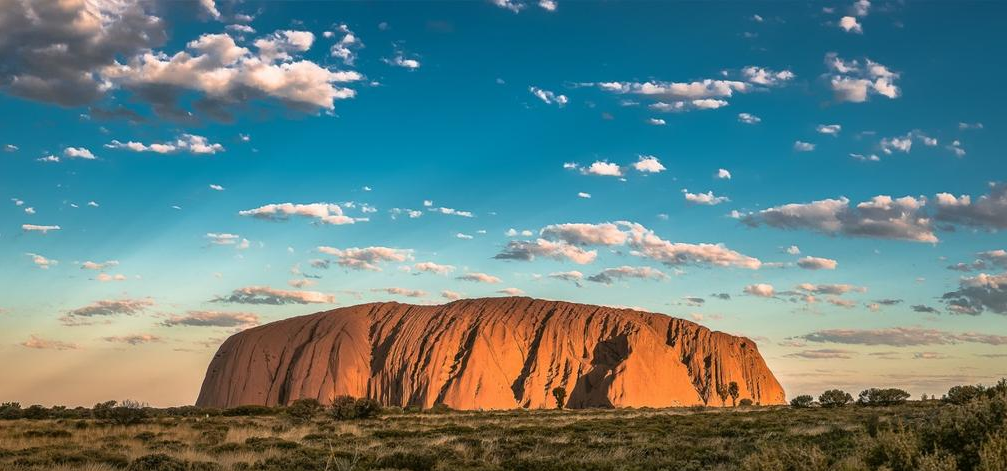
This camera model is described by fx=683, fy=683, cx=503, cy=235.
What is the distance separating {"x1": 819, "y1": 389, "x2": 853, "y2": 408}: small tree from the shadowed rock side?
114 ft

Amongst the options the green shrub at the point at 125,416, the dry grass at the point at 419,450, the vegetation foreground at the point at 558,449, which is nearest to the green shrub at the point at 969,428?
the vegetation foreground at the point at 558,449

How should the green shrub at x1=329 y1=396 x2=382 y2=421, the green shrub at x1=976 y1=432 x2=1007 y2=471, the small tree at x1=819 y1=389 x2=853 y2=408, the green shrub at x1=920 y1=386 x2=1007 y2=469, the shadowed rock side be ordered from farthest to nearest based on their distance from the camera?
the shadowed rock side, the small tree at x1=819 y1=389 x2=853 y2=408, the green shrub at x1=329 y1=396 x2=382 y2=421, the green shrub at x1=920 y1=386 x2=1007 y2=469, the green shrub at x1=976 y1=432 x2=1007 y2=471

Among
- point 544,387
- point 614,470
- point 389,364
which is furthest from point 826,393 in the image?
point 389,364

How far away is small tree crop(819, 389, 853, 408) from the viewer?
5794 centimetres

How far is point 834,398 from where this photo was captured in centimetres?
5856

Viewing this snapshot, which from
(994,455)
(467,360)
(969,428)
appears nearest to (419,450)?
(969,428)

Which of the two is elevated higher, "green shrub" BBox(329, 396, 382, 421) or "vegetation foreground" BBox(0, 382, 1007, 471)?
"vegetation foreground" BBox(0, 382, 1007, 471)

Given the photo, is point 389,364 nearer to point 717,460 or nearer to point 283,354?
point 283,354

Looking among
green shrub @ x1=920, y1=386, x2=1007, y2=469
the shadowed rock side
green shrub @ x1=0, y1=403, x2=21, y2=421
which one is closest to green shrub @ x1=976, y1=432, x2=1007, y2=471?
green shrub @ x1=920, y1=386, x2=1007, y2=469

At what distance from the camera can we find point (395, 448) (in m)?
19.5

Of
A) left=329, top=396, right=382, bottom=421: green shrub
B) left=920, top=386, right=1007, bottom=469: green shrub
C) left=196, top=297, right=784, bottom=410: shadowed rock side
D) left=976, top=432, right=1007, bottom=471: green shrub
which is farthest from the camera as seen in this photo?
left=196, top=297, right=784, bottom=410: shadowed rock side

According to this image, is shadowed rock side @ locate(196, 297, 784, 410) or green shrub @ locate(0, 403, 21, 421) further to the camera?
shadowed rock side @ locate(196, 297, 784, 410)

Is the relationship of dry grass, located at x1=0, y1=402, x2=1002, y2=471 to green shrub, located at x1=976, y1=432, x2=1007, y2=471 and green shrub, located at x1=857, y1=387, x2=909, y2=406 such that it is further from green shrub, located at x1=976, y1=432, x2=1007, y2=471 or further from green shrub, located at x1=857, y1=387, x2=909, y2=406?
green shrub, located at x1=857, y1=387, x2=909, y2=406

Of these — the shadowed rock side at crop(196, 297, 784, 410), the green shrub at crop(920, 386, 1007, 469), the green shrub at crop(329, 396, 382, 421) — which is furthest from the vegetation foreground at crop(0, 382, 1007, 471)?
the shadowed rock side at crop(196, 297, 784, 410)
